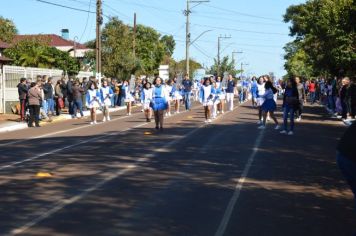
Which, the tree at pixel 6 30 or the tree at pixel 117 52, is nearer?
the tree at pixel 117 52

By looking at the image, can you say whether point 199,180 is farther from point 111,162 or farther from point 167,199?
point 111,162

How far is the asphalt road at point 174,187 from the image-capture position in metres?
7.19

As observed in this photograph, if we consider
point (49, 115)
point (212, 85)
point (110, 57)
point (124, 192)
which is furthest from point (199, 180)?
point (110, 57)

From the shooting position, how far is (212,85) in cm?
2494

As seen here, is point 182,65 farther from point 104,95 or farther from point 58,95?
point 104,95

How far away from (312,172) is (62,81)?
21019 mm

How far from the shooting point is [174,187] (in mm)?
9602

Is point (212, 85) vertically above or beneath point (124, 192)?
above

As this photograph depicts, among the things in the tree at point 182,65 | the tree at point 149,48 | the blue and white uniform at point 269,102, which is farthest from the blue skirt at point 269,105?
the tree at point 182,65

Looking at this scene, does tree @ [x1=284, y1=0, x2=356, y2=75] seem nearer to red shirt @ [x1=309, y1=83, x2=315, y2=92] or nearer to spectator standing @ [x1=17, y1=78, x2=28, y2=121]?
red shirt @ [x1=309, y1=83, x2=315, y2=92]

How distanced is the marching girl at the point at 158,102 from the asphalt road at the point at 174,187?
2.71 m

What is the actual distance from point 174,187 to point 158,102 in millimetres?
10673

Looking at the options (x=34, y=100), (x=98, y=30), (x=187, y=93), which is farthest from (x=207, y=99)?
(x=98, y=30)

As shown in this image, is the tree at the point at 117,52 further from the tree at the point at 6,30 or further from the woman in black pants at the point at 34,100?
the woman in black pants at the point at 34,100
